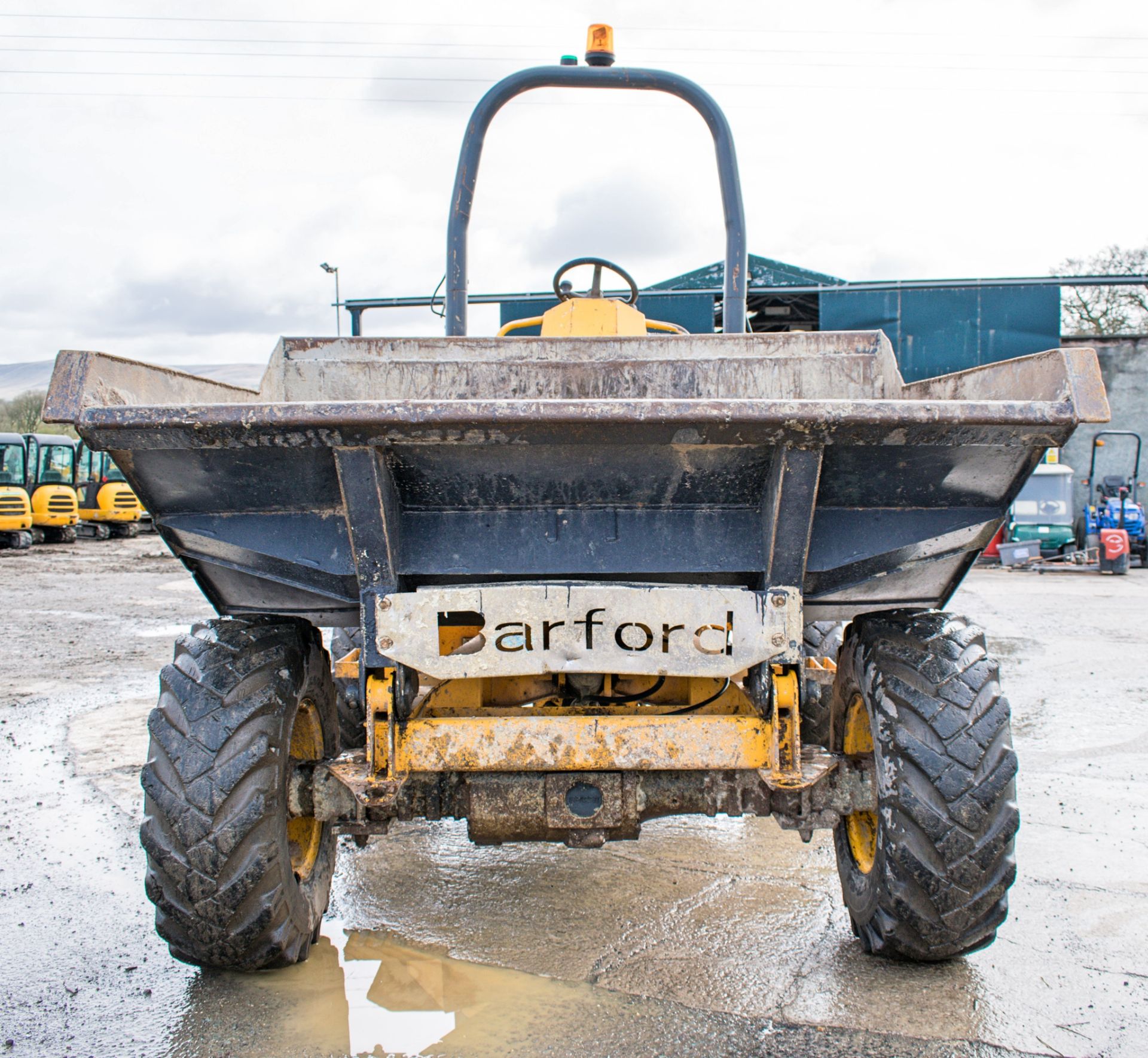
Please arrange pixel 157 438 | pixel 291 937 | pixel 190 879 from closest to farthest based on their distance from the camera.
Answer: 1. pixel 157 438
2. pixel 190 879
3. pixel 291 937

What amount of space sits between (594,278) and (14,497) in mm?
18077

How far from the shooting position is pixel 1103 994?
99.6 inches

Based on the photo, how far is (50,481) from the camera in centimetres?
2056

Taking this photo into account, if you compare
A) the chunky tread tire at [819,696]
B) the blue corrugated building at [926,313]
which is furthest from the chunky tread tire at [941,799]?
the blue corrugated building at [926,313]

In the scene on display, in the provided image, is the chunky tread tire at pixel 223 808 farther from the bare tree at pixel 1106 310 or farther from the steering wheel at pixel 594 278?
the bare tree at pixel 1106 310

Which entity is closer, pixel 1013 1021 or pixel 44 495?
pixel 1013 1021

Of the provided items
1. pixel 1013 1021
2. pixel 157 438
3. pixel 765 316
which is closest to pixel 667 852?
pixel 1013 1021

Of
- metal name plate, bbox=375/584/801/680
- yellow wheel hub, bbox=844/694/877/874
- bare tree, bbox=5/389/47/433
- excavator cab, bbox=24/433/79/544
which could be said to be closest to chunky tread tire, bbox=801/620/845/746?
yellow wheel hub, bbox=844/694/877/874

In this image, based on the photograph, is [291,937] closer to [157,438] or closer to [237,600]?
[237,600]

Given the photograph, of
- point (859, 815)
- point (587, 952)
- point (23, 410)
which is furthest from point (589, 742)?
point (23, 410)

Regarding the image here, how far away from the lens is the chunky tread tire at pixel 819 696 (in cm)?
394

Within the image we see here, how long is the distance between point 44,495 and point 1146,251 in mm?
29255

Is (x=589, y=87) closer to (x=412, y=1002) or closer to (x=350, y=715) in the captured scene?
(x=350, y=715)

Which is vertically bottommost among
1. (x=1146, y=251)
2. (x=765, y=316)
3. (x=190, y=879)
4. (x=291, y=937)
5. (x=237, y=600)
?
(x=291, y=937)
